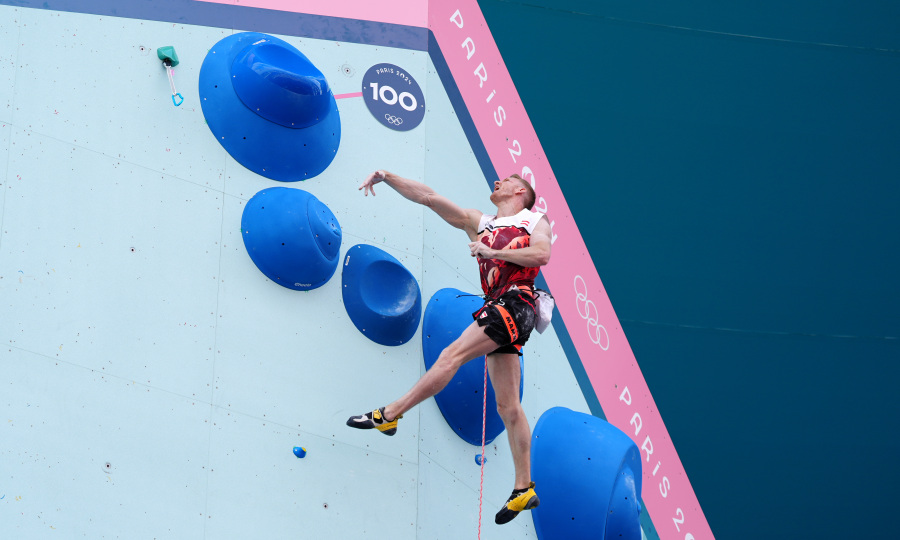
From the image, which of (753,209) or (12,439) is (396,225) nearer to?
(12,439)

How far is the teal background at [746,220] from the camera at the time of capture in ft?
17.7

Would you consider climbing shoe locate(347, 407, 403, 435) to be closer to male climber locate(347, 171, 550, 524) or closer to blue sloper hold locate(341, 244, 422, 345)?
male climber locate(347, 171, 550, 524)

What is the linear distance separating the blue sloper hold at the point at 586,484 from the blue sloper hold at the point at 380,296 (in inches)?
37.7

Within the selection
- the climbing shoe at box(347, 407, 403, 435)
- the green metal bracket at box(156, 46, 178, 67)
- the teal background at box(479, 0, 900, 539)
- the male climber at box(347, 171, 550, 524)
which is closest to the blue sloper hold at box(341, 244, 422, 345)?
the male climber at box(347, 171, 550, 524)

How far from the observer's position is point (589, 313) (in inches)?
207

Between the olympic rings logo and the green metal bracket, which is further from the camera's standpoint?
the olympic rings logo

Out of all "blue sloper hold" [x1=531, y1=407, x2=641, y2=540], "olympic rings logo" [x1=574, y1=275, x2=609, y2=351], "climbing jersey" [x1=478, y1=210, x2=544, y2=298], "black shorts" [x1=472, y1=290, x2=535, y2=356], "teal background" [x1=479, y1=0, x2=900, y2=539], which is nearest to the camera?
"black shorts" [x1=472, y1=290, x2=535, y2=356]

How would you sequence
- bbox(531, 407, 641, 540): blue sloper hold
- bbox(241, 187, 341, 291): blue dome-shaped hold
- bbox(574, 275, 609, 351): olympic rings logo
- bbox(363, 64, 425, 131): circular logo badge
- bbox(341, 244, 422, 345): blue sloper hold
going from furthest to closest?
bbox(574, 275, 609, 351): olympic rings logo, bbox(363, 64, 425, 131): circular logo badge, bbox(531, 407, 641, 540): blue sloper hold, bbox(341, 244, 422, 345): blue sloper hold, bbox(241, 187, 341, 291): blue dome-shaped hold

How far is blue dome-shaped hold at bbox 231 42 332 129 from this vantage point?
161 inches

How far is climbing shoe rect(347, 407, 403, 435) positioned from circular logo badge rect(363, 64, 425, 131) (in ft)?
5.52

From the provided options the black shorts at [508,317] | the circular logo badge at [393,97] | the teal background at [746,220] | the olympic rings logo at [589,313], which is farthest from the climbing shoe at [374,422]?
the teal background at [746,220]

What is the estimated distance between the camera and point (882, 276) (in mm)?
6055

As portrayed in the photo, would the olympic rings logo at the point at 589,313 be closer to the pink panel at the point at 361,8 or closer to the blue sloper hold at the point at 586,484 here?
the blue sloper hold at the point at 586,484

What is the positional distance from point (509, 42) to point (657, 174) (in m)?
1.20
